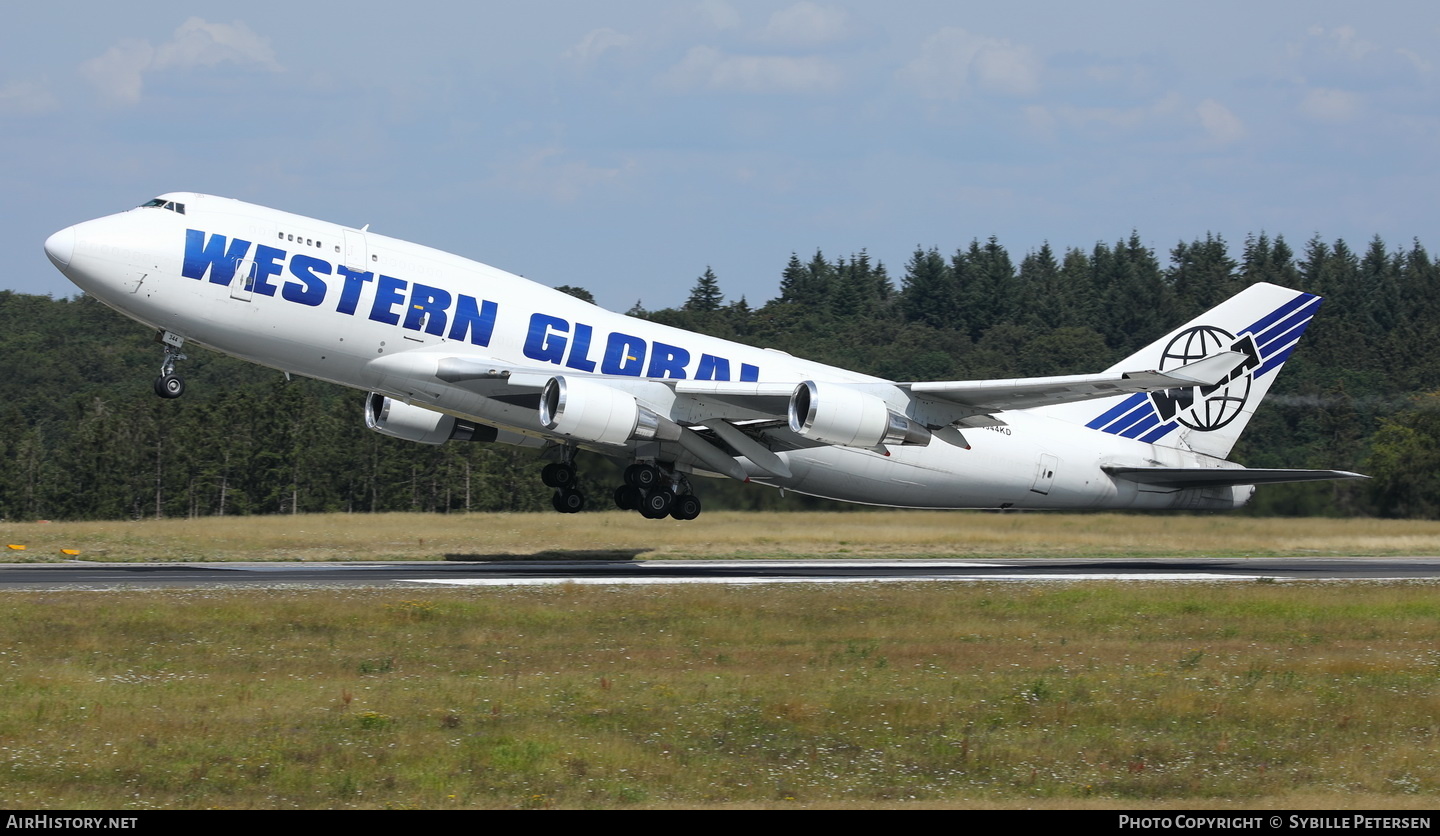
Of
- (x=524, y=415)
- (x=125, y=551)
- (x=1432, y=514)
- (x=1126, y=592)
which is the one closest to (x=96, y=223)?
(x=524, y=415)

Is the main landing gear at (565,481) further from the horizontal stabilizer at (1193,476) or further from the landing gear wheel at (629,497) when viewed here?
the horizontal stabilizer at (1193,476)

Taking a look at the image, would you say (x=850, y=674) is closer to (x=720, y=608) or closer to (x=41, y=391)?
(x=720, y=608)

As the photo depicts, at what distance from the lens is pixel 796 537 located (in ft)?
128

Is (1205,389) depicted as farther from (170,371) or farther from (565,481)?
(170,371)

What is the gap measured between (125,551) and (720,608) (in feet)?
61.7

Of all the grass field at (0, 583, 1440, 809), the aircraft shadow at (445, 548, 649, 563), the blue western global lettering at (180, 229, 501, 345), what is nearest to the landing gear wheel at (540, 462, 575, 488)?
the aircraft shadow at (445, 548, 649, 563)

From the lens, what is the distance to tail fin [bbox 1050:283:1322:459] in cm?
3647

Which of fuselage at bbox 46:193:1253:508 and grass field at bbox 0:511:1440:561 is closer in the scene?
fuselage at bbox 46:193:1253:508

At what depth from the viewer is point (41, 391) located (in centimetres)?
10450

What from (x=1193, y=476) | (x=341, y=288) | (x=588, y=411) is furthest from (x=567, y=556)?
(x=1193, y=476)

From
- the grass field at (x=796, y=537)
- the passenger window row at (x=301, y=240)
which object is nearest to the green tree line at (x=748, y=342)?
the grass field at (x=796, y=537)

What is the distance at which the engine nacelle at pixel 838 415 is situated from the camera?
2873 cm

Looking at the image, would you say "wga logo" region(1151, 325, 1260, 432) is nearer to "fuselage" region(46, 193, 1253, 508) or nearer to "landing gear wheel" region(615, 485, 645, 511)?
"fuselage" region(46, 193, 1253, 508)

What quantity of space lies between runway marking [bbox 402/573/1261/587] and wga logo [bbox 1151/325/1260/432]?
6.29 metres
